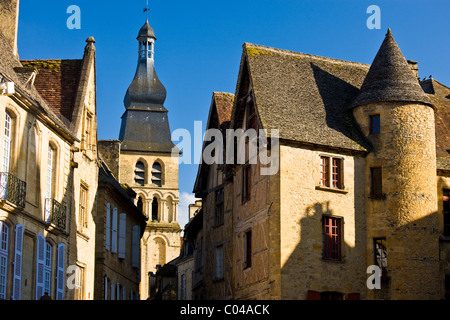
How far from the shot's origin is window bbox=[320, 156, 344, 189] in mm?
28406

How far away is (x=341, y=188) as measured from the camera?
2852cm

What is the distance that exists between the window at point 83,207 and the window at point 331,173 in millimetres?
7515

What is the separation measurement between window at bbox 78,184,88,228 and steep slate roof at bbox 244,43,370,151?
19.8ft

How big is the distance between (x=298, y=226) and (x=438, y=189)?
562cm

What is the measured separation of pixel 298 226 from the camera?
89.5 ft

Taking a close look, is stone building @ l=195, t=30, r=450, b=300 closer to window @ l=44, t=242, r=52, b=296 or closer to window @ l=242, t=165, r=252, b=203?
window @ l=242, t=165, r=252, b=203

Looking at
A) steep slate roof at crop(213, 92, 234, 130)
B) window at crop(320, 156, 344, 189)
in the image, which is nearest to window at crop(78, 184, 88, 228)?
window at crop(320, 156, 344, 189)

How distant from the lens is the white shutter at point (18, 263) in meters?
21.3

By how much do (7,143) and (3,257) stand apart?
2.76 meters

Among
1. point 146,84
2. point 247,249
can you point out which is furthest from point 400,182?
point 146,84

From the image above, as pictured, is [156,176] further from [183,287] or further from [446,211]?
[446,211]

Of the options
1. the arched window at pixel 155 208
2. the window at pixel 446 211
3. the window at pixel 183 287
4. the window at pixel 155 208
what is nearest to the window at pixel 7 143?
the window at pixel 446 211

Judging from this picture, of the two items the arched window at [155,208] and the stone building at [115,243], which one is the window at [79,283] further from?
the arched window at [155,208]
